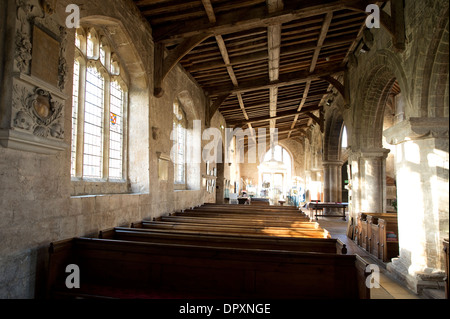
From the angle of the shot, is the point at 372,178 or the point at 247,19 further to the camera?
the point at 372,178

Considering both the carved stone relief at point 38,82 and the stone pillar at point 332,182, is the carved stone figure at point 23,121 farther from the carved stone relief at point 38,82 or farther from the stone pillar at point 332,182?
the stone pillar at point 332,182

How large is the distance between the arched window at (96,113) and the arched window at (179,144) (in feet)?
8.10

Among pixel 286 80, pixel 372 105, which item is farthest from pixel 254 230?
pixel 286 80

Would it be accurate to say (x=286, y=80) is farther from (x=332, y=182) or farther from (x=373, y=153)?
(x=332, y=182)

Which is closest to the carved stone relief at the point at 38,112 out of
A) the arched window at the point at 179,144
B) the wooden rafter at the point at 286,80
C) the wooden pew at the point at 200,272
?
the wooden pew at the point at 200,272

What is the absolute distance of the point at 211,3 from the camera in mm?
5141

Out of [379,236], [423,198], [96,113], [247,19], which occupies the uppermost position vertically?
[247,19]

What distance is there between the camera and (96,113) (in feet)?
15.3

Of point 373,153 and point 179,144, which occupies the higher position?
point 179,144

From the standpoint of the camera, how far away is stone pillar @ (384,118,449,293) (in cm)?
397

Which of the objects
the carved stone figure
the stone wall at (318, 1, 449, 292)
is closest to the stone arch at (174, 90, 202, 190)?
the stone wall at (318, 1, 449, 292)

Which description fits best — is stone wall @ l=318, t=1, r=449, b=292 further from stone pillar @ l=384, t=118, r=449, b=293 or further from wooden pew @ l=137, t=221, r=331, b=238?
wooden pew @ l=137, t=221, r=331, b=238

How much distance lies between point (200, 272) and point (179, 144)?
17.7 ft
